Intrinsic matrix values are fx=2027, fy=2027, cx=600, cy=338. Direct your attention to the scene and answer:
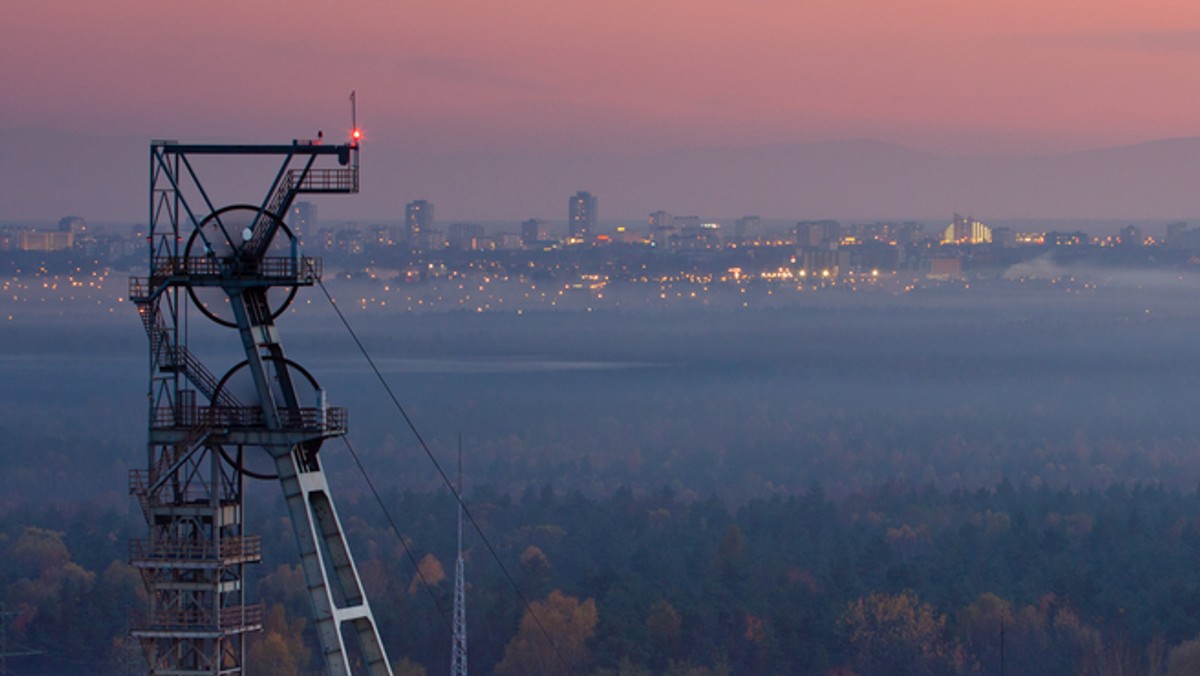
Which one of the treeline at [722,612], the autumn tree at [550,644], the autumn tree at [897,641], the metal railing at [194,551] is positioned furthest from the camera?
the autumn tree at [897,641]

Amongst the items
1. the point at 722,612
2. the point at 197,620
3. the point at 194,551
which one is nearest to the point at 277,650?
the point at 722,612

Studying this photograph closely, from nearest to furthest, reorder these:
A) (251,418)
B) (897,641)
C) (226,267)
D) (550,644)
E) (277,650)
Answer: (226,267) → (251,418) → (277,650) → (550,644) → (897,641)

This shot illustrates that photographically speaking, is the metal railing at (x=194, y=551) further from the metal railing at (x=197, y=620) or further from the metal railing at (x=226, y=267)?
the metal railing at (x=226, y=267)


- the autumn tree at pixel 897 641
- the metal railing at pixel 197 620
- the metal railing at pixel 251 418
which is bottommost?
the autumn tree at pixel 897 641

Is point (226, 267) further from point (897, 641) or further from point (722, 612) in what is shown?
point (722, 612)

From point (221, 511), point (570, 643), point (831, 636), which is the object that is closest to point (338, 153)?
point (221, 511)

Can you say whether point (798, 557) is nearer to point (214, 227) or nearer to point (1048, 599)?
point (1048, 599)

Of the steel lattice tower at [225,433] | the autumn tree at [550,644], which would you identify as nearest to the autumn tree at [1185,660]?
the autumn tree at [550,644]
